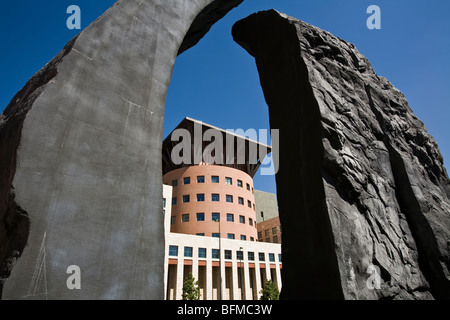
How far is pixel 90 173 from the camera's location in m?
3.31

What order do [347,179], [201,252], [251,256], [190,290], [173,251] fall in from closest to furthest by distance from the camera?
[347,179] → [190,290] → [173,251] → [201,252] → [251,256]

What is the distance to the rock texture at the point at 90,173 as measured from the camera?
8.91 feet

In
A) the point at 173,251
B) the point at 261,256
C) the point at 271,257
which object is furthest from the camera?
the point at 271,257

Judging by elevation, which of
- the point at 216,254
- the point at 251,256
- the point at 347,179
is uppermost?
the point at 216,254

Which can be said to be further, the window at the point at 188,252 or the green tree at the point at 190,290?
the window at the point at 188,252

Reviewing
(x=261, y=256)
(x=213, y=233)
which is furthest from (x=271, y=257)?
(x=213, y=233)

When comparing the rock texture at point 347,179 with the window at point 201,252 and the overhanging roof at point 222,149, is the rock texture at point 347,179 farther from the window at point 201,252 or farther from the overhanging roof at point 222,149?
the overhanging roof at point 222,149

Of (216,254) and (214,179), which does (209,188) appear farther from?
(216,254)

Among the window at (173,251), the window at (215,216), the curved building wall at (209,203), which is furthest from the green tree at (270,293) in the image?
the window at (173,251)

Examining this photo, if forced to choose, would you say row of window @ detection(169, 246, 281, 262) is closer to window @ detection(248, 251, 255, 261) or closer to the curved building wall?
window @ detection(248, 251, 255, 261)

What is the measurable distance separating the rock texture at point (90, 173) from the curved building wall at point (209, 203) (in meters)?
40.7

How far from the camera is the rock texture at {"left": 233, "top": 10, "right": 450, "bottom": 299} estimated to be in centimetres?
471

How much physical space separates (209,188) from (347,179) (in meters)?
41.3

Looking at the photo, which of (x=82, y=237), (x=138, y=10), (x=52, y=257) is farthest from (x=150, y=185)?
(x=138, y=10)
